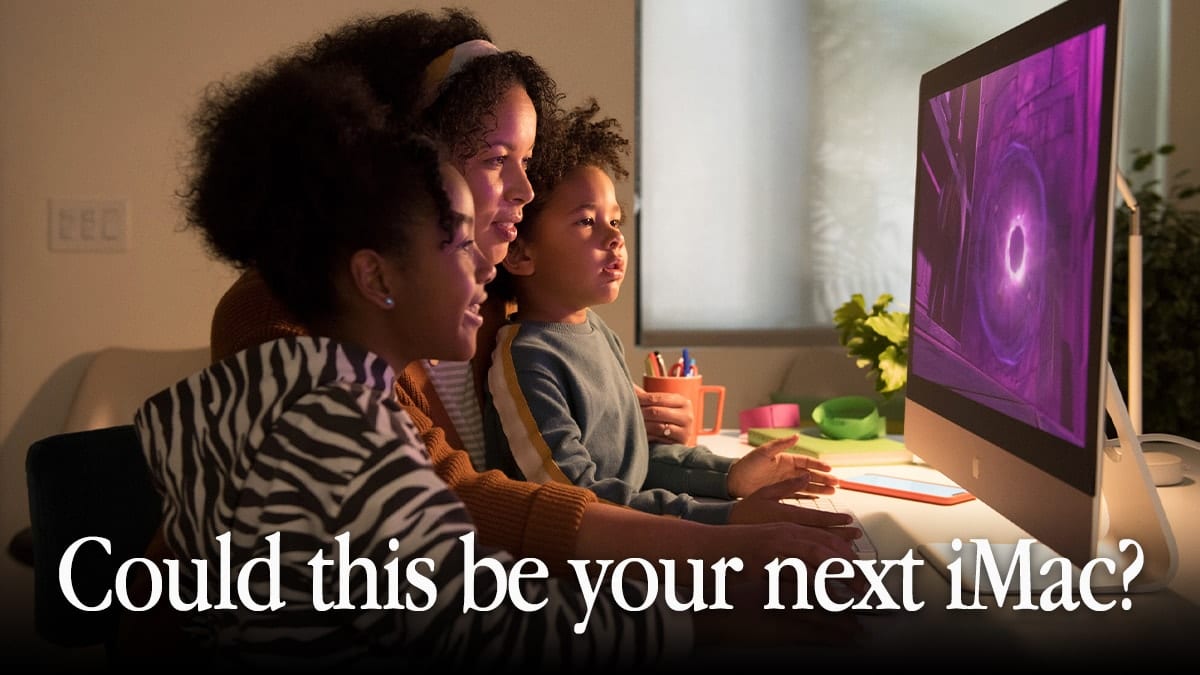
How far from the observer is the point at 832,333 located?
289cm

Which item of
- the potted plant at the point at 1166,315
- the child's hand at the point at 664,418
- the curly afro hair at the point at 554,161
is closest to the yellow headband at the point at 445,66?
the curly afro hair at the point at 554,161

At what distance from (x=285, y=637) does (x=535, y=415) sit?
1.80 ft

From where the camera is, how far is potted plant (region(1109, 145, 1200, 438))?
2697mm

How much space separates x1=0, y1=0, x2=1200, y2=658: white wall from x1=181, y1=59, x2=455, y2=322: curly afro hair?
5.75ft

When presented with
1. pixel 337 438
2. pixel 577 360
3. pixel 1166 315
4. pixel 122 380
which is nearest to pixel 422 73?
pixel 577 360

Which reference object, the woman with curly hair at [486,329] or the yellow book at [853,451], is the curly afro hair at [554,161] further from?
the yellow book at [853,451]

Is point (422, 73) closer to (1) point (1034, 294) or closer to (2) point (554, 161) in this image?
(2) point (554, 161)

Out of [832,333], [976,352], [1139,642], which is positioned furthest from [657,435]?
[832,333]

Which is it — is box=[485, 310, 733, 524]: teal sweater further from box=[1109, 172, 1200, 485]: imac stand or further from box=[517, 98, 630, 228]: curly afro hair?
box=[1109, 172, 1200, 485]: imac stand

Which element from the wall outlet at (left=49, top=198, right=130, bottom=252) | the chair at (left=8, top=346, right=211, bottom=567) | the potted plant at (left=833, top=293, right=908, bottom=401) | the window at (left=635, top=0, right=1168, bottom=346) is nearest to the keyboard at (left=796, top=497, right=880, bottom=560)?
the potted plant at (left=833, top=293, right=908, bottom=401)

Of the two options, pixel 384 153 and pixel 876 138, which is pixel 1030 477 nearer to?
pixel 384 153

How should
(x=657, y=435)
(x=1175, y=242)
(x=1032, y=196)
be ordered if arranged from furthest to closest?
(x=1175, y=242) → (x=657, y=435) → (x=1032, y=196)

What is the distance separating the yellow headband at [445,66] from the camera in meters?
1.16

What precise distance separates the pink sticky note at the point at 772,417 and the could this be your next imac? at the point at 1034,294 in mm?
576
